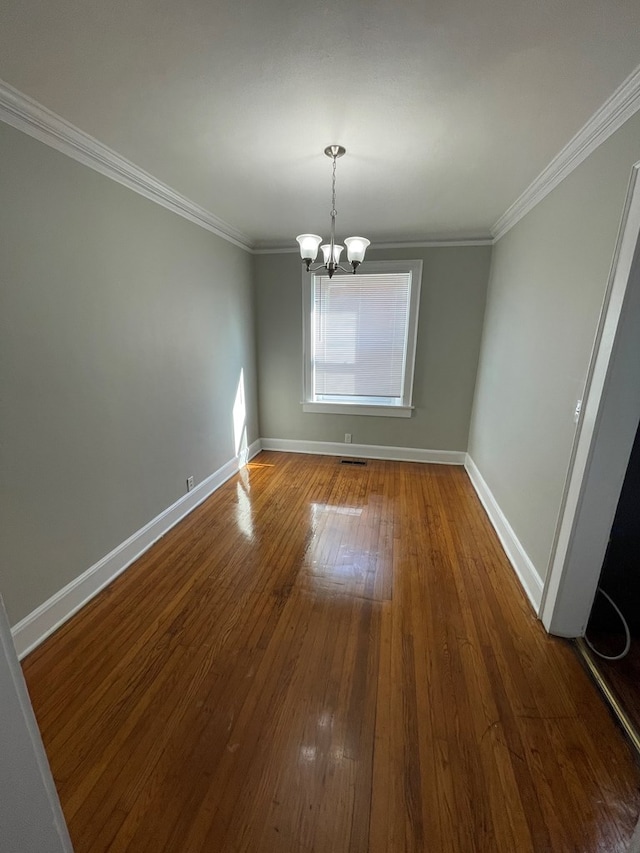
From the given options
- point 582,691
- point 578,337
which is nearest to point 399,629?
point 582,691

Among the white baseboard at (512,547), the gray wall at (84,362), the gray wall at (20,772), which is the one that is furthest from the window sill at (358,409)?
the gray wall at (20,772)

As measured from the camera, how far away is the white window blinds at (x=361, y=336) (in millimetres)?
3734

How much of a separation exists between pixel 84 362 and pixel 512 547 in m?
2.92

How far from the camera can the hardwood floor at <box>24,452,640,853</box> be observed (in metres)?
1.09

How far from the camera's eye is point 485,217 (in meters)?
2.94

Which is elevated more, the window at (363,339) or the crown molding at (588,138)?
the crown molding at (588,138)

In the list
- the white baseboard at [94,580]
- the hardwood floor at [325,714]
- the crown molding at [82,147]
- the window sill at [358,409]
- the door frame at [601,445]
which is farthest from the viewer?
the window sill at [358,409]

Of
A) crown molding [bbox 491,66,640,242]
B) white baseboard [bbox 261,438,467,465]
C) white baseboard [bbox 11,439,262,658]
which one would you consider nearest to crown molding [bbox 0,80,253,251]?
white baseboard [bbox 11,439,262,658]

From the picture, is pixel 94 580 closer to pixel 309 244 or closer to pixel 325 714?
pixel 325 714

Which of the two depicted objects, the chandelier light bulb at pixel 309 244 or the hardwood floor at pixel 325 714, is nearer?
the hardwood floor at pixel 325 714

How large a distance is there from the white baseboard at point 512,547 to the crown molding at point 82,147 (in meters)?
3.35

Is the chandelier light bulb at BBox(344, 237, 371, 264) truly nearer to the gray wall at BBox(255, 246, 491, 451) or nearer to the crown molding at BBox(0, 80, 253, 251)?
the crown molding at BBox(0, 80, 253, 251)

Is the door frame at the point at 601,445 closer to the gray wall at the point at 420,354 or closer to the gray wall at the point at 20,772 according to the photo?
the gray wall at the point at 20,772

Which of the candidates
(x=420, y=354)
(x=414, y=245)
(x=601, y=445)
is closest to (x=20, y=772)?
(x=601, y=445)
